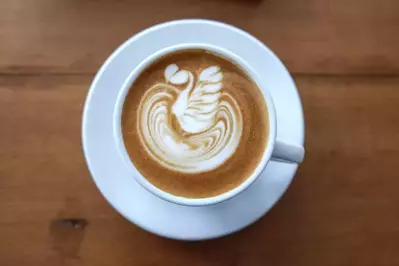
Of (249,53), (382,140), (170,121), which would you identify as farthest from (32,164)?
(382,140)

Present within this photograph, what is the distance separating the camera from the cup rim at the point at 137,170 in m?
0.73

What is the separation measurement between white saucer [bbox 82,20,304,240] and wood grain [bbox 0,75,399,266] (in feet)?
0.22

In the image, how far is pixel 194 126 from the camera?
0.74 m

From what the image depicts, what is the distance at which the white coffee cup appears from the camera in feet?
2.38

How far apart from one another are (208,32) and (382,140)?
0.31 m

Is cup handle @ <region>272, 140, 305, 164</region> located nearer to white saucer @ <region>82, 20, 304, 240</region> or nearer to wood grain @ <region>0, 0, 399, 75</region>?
white saucer @ <region>82, 20, 304, 240</region>

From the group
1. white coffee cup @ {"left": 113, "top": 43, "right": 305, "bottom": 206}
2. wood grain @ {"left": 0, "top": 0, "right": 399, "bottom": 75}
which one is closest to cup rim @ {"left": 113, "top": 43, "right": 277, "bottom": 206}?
white coffee cup @ {"left": 113, "top": 43, "right": 305, "bottom": 206}

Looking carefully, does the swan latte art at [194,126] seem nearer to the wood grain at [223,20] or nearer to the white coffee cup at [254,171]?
the white coffee cup at [254,171]

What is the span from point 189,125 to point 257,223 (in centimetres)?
21

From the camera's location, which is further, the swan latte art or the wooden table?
the wooden table

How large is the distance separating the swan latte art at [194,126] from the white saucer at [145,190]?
0.06 meters

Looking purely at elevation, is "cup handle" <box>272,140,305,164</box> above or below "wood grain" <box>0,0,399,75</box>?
below

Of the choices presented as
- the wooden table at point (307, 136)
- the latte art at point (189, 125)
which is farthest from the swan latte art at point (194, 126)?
the wooden table at point (307, 136)

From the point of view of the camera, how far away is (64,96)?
0.87m
